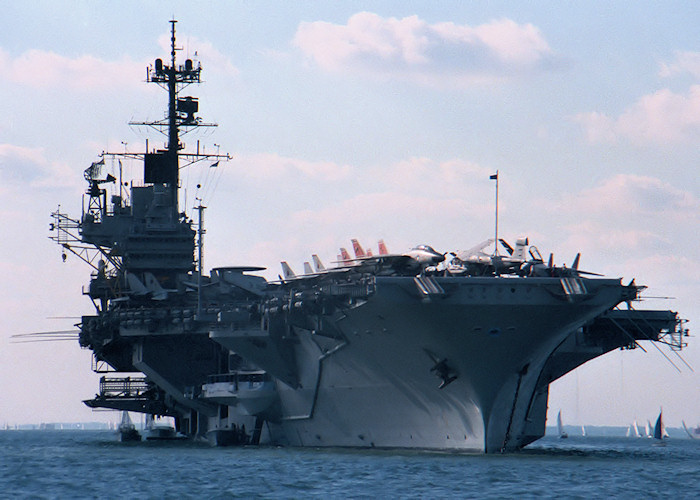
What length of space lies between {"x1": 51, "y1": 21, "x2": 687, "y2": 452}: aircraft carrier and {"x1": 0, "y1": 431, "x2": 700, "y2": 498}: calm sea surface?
1.37 metres

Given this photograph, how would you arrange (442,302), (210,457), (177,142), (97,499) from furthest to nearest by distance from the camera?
1. (177,142)
2. (210,457)
3. (442,302)
4. (97,499)

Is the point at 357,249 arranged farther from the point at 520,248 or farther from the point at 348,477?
the point at 348,477

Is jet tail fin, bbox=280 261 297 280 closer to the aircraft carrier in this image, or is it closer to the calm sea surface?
the aircraft carrier

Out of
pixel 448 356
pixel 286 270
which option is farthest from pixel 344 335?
pixel 286 270

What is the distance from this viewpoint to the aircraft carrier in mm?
27469

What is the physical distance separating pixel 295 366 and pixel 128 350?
1266 centimetres

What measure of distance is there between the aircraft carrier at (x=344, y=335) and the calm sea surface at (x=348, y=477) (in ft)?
4.50

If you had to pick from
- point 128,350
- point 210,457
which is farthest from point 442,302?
point 128,350

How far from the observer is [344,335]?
30406 mm

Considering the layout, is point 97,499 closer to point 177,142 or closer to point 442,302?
point 442,302

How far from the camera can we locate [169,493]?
2311 centimetres

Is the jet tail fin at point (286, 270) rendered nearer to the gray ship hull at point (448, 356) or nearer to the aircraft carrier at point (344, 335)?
the aircraft carrier at point (344, 335)

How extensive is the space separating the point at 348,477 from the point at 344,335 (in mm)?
6051

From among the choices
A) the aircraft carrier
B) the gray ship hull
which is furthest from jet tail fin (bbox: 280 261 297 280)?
the gray ship hull
